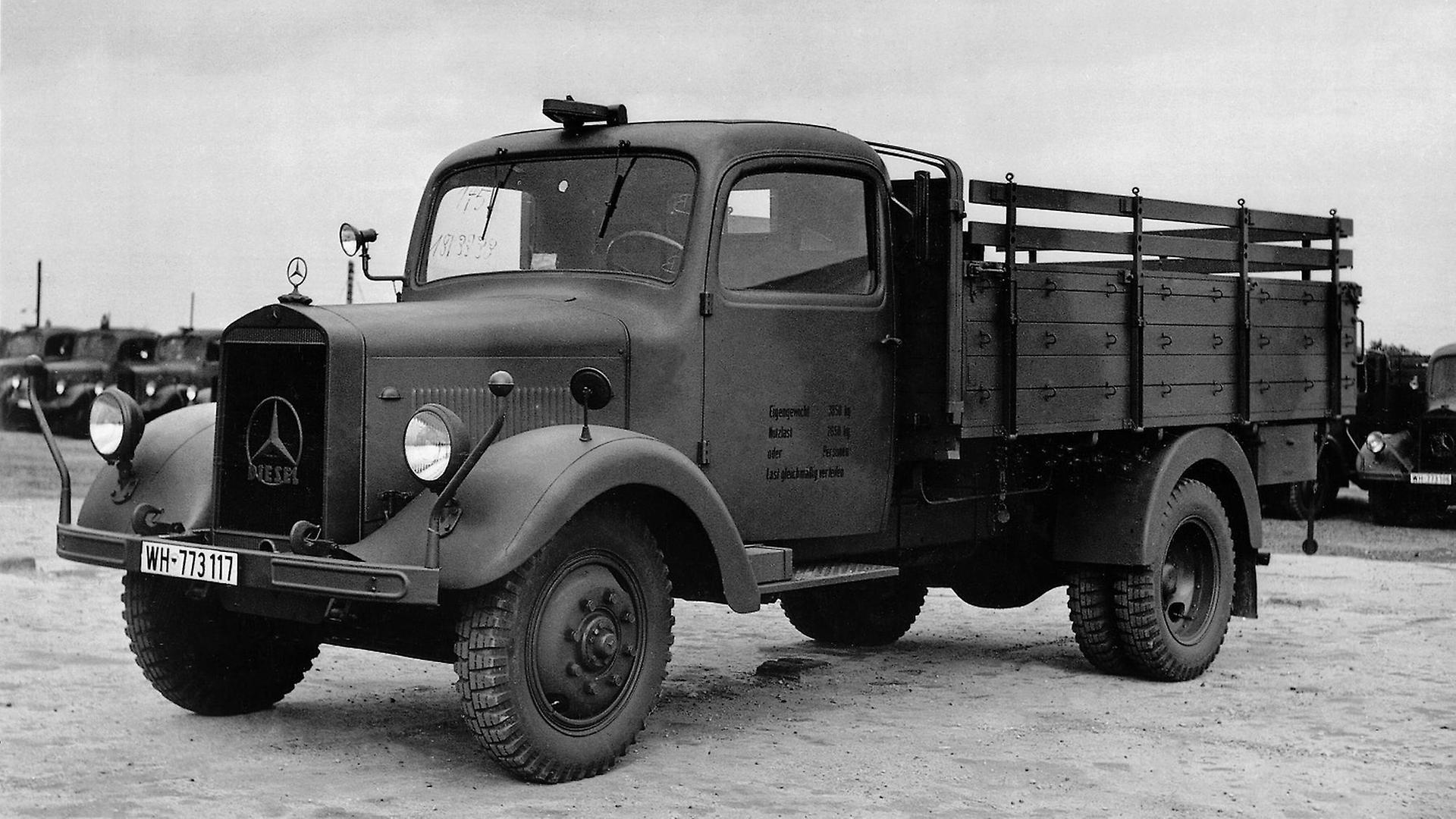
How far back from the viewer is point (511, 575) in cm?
545

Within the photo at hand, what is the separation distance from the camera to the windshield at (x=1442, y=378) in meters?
17.2

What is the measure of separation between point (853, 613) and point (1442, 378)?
10.8 meters

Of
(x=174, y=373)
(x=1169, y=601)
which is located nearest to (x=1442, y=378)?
(x=1169, y=601)

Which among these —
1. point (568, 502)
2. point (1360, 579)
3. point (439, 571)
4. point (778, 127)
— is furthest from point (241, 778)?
point (1360, 579)

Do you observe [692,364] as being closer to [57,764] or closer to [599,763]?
[599,763]

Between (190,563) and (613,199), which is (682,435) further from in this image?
(190,563)

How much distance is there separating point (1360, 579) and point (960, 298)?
19.9ft

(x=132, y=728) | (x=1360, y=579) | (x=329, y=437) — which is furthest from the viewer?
(x=1360, y=579)

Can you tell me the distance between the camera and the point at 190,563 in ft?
18.6

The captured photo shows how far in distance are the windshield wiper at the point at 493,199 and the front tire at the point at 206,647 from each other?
5.79 feet

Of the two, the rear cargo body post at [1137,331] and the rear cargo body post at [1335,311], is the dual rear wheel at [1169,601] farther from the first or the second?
the rear cargo body post at [1335,311]

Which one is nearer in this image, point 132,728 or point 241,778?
point 241,778

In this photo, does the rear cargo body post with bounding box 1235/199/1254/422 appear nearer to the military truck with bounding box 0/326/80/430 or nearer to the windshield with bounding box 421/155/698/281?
the windshield with bounding box 421/155/698/281

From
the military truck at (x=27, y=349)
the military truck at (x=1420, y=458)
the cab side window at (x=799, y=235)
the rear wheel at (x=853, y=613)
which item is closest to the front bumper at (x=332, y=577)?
the cab side window at (x=799, y=235)
